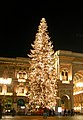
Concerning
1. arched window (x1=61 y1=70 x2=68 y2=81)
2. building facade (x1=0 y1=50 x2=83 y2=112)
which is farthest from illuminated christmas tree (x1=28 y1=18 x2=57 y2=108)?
arched window (x1=61 y1=70 x2=68 y2=81)

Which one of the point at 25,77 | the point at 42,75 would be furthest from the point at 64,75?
the point at 42,75

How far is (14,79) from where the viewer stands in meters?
56.9

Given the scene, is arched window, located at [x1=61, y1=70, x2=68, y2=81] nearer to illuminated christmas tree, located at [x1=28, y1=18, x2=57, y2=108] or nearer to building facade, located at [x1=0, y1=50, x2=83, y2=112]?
building facade, located at [x1=0, y1=50, x2=83, y2=112]

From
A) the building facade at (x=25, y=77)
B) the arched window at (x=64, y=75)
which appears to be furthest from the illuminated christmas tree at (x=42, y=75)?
the arched window at (x=64, y=75)

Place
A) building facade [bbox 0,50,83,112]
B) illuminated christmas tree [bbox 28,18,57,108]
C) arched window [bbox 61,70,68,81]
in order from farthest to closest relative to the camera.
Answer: arched window [bbox 61,70,68,81] < building facade [bbox 0,50,83,112] < illuminated christmas tree [bbox 28,18,57,108]

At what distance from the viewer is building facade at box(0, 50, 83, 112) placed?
53750 millimetres

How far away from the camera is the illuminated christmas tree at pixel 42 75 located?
122ft

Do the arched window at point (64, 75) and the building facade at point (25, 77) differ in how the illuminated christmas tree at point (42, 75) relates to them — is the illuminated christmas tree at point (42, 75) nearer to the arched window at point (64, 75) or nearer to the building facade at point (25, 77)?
the building facade at point (25, 77)

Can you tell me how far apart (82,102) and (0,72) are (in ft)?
65.3

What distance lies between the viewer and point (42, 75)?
3766 cm

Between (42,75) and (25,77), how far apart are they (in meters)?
21.0

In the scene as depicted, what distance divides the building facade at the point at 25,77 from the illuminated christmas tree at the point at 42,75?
564 inches

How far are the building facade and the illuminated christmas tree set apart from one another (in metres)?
14.3

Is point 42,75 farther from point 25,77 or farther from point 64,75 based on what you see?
point 25,77
